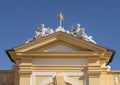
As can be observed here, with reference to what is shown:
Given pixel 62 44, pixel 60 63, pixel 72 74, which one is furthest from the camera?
pixel 62 44

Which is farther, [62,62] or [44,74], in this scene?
[62,62]

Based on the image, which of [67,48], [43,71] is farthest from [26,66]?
[67,48]

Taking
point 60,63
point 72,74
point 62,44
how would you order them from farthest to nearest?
point 62,44 < point 60,63 < point 72,74

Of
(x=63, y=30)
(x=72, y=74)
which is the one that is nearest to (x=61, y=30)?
(x=63, y=30)

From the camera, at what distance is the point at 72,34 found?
22406 millimetres

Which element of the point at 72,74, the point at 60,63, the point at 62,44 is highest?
the point at 62,44

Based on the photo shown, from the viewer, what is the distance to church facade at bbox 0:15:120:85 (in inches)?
809

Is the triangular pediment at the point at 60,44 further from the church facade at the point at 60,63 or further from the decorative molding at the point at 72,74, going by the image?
the decorative molding at the point at 72,74

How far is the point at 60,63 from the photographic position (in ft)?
68.6

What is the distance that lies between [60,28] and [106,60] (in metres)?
3.59

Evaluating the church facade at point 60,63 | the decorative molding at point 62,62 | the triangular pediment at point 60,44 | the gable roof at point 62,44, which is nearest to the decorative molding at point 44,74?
the church facade at point 60,63

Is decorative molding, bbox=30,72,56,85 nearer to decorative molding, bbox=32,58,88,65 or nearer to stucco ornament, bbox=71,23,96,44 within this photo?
decorative molding, bbox=32,58,88,65

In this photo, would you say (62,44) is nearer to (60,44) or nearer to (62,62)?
(60,44)

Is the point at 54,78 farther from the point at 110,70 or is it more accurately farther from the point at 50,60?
the point at 110,70
